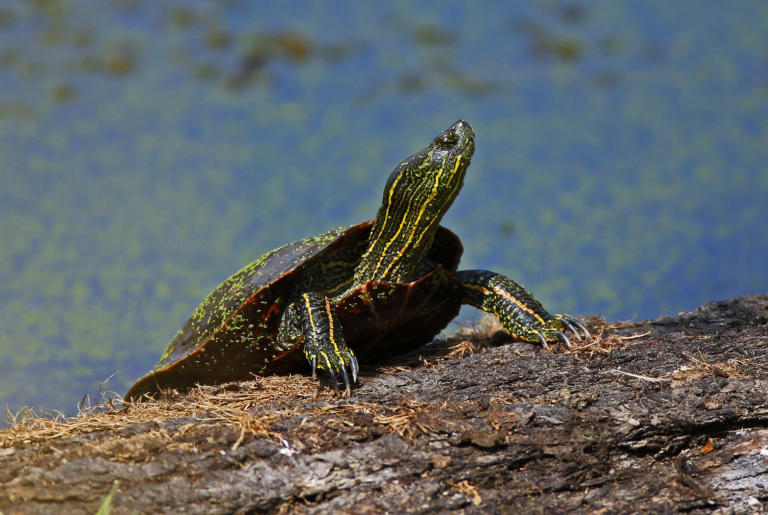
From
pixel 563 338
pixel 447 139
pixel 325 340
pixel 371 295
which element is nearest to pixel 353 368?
pixel 325 340

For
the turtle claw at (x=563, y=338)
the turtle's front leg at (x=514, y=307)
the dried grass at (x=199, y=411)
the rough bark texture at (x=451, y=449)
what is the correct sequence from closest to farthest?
the rough bark texture at (x=451, y=449) → the dried grass at (x=199, y=411) → the turtle claw at (x=563, y=338) → the turtle's front leg at (x=514, y=307)

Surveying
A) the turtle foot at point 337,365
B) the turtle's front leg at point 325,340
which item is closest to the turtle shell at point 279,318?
the turtle's front leg at point 325,340

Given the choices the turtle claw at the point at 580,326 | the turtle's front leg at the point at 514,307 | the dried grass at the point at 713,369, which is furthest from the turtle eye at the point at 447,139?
the dried grass at the point at 713,369

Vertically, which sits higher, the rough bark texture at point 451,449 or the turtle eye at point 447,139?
the turtle eye at point 447,139

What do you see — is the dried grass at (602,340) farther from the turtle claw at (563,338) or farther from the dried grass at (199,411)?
the dried grass at (199,411)

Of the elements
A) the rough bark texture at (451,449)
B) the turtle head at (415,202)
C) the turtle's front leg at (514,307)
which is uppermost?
the turtle head at (415,202)

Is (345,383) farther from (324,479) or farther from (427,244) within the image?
(427,244)

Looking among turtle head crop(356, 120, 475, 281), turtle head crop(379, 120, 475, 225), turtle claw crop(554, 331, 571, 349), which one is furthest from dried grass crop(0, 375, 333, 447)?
turtle claw crop(554, 331, 571, 349)

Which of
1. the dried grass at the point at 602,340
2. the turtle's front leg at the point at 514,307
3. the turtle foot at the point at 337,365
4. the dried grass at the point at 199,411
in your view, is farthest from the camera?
the turtle's front leg at the point at 514,307

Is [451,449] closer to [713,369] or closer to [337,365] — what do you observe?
[337,365]

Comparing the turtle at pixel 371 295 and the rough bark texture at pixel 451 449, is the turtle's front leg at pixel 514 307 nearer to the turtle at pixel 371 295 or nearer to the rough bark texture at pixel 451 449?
the turtle at pixel 371 295

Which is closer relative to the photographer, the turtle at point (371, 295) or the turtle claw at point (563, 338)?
the turtle claw at point (563, 338)
